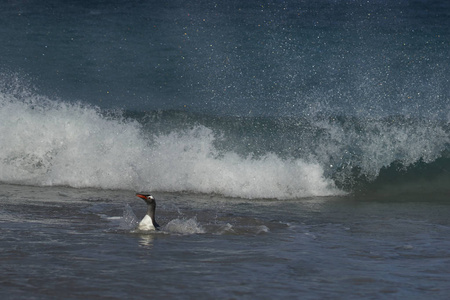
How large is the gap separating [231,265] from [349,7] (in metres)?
23.2

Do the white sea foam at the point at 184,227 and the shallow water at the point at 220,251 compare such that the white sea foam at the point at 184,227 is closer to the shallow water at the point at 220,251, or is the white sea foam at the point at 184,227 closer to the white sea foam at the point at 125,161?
the shallow water at the point at 220,251

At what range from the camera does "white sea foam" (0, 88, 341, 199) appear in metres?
12.3

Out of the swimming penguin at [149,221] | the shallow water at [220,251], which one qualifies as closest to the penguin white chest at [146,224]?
the swimming penguin at [149,221]

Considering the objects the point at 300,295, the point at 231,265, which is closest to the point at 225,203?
the point at 231,265

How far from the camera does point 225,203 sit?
10859 millimetres

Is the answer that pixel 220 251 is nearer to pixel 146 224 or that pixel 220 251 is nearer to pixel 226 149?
pixel 146 224

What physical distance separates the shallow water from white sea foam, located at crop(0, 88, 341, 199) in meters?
1.64

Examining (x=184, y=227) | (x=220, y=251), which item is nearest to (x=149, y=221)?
(x=184, y=227)

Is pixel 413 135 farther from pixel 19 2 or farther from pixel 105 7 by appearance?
pixel 19 2

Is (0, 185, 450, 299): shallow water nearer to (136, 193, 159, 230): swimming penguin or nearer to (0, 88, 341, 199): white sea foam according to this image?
(136, 193, 159, 230): swimming penguin

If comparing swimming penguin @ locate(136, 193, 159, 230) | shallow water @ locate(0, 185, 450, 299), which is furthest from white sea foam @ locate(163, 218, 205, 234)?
swimming penguin @ locate(136, 193, 159, 230)

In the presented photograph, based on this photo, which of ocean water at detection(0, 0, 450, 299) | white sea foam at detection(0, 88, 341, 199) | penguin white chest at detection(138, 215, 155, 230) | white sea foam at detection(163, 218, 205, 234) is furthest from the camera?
white sea foam at detection(0, 88, 341, 199)

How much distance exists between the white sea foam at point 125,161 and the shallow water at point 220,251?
1.64 meters

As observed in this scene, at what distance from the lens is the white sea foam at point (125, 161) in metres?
12.3
